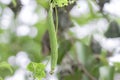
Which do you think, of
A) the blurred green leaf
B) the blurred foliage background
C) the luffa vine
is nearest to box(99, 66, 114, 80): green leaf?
the blurred foliage background

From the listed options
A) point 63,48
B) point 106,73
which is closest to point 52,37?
point 106,73

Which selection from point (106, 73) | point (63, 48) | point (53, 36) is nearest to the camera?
point (53, 36)

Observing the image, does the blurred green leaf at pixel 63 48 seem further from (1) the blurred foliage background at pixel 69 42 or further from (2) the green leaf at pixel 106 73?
(2) the green leaf at pixel 106 73

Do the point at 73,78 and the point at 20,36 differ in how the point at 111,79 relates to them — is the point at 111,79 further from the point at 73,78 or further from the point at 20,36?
the point at 20,36

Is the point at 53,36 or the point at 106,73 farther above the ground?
the point at 53,36

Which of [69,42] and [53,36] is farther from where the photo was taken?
[69,42]

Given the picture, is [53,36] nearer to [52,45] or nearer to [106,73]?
[52,45]

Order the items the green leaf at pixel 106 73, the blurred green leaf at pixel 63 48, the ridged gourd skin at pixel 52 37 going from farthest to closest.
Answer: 1. the blurred green leaf at pixel 63 48
2. the green leaf at pixel 106 73
3. the ridged gourd skin at pixel 52 37

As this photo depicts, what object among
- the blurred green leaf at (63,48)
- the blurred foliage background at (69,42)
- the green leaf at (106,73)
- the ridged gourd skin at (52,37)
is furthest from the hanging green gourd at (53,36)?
the blurred green leaf at (63,48)

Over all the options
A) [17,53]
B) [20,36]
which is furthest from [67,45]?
[20,36]
